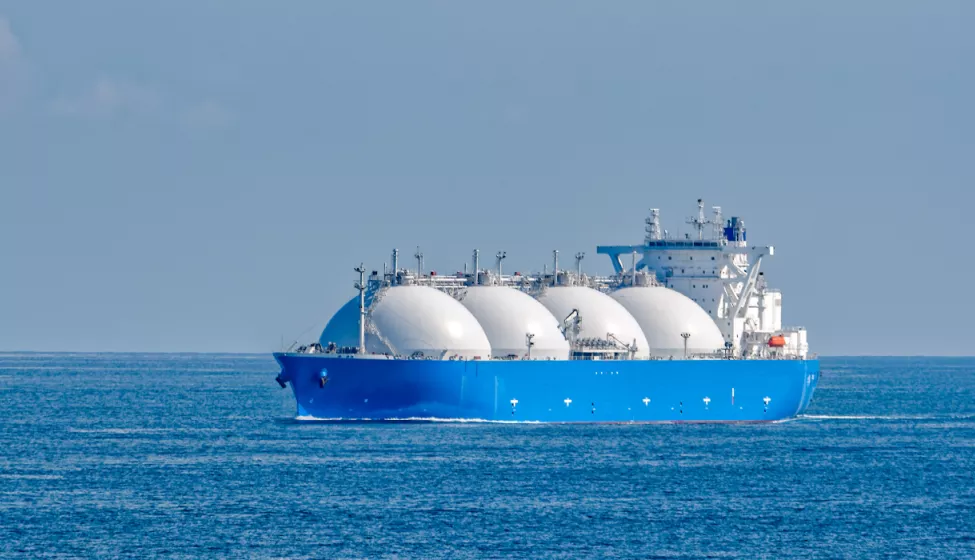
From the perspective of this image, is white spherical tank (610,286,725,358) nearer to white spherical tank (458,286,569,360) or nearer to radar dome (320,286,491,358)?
white spherical tank (458,286,569,360)

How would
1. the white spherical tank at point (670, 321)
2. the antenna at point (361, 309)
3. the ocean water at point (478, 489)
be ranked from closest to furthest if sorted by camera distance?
1. the ocean water at point (478, 489)
2. the antenna at point (361, 309)
3. the white spherical tank at point (670, 321)

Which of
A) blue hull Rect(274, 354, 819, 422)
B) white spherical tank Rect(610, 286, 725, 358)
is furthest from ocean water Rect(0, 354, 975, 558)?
white spherical tank Rect(610, 286, 725, 358)

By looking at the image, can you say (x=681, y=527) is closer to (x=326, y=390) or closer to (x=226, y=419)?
(x=326, y=390)

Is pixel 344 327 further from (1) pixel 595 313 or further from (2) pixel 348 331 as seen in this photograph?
(1) pixel 595 313

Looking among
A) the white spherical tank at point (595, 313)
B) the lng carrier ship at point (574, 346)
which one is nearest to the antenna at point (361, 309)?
the lng carrier ship at point (574, 346)

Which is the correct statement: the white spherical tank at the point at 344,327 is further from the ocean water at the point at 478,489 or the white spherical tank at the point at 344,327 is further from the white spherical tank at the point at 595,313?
the white spherical tank at the point at 595,313

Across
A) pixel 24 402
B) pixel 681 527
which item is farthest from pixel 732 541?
pixel 24 402
